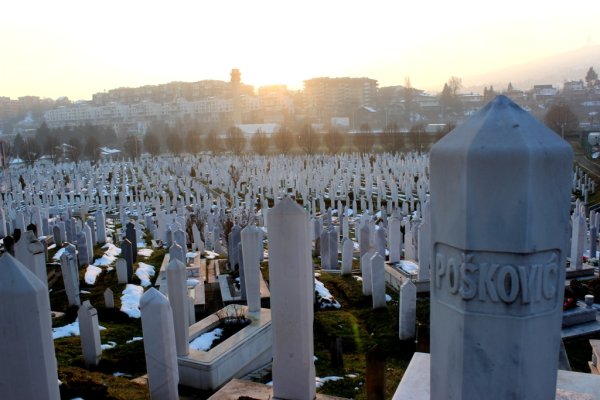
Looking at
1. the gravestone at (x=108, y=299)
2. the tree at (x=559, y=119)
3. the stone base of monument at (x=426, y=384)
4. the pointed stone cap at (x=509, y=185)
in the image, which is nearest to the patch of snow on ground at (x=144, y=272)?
the gravestone at (x=108, y=299)

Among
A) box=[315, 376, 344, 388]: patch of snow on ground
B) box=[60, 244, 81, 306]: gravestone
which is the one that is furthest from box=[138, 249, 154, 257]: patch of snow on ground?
box=[315, 376, 344, 388]: patch of snow on ground

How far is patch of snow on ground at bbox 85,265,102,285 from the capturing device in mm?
10884

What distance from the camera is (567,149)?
218 cm

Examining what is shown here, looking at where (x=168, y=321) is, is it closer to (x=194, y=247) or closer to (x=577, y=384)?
(x=577, y=384)

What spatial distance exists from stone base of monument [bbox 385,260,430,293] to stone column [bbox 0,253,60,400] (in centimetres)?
833

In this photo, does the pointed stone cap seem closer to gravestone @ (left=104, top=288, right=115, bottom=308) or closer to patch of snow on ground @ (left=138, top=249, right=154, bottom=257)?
gravestone @ (left=104, top=288, right=115, bottom=308)

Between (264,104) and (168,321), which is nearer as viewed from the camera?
(168,321)

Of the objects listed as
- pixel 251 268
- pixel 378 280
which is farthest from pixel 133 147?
pixel 251 268

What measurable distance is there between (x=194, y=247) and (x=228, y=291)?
199 inches

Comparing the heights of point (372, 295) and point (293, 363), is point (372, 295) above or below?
below

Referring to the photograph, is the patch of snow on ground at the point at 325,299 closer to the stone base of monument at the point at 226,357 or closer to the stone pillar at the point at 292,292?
the stone base of monument at the point at 226,357

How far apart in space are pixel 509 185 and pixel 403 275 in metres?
8.75

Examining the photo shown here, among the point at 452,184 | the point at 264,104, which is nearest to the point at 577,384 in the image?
the point at 452,184

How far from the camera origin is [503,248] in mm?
2131
